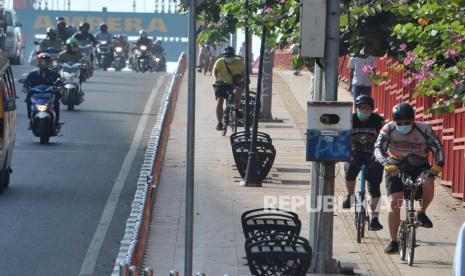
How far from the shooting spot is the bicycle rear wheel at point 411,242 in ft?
50.4

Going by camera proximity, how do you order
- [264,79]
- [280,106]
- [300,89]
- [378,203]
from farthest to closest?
[300,89], [280,106], [264,79], [378,203]

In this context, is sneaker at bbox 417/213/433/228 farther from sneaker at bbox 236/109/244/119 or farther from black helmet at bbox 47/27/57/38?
black helmet at bbox 47/27/57/38

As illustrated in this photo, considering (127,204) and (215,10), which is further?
(215,10)

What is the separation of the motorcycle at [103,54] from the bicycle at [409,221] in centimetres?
3393

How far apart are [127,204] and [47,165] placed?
424 centimetres

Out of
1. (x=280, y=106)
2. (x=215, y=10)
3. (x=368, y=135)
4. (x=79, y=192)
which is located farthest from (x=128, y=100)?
(x=368, y=135)

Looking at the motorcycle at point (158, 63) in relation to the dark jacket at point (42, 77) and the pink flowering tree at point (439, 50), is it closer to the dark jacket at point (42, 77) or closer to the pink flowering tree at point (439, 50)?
the dark jacket at point (42, 77)

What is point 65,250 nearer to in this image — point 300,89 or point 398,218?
point 398,218

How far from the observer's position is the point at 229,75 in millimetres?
28422

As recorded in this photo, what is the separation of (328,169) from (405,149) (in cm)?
128

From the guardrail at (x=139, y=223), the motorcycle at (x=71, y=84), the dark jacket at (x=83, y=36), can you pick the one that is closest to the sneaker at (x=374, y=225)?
the guardrail at (x=139, y=223)

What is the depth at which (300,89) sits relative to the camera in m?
40.6

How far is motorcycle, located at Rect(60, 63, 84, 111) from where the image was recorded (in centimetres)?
3275

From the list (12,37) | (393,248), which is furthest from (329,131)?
(12,37)
